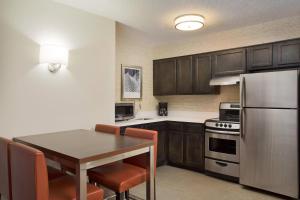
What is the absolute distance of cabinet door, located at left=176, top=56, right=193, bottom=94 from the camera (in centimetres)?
418

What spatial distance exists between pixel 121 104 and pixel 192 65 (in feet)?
5.01

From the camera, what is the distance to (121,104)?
4.04 m

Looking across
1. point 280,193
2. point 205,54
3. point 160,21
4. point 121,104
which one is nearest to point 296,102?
point 280,193

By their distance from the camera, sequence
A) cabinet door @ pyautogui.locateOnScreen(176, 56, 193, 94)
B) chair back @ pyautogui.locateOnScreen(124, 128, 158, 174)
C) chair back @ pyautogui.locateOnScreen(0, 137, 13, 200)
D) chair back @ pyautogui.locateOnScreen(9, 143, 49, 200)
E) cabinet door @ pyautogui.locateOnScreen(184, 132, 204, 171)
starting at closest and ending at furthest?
chair back @ pyautogui.locateOnScreen(9, 143, 49, 200) → chair back @ pyautogui.locateOnScreen(0, 137, 13, 200) → chair back @ pyautogui.locateOnScreen(124, 128, 158, 174) → cabinet door @ pyautogui.locateOnScreen(184, 132, 204, 171) → cabinet door @ pyautogui.locateOnScreen(176, 56, 193, 94)

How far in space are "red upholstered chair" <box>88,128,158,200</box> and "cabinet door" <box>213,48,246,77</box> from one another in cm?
208

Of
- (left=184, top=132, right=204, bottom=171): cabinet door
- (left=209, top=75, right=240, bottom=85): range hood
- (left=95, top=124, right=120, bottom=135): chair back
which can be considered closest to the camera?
(left=95, top=124, right=120, bottom=135): chair back

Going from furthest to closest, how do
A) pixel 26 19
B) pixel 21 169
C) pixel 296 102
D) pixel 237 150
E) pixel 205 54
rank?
pixel 205 54 → pixel 237 150 → pixel 296 102 → pixel 26 19 → pixel 21 169

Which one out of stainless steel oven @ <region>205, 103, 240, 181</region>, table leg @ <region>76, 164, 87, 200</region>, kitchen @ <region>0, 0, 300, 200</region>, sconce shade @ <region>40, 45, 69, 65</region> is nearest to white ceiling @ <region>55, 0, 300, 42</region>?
kitchen @ <region>0, 0, 300, 200</region>

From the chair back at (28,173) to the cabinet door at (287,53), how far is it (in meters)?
3.22

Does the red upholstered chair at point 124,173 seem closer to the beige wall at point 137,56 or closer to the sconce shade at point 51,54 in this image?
the sconce shade at point 51,54

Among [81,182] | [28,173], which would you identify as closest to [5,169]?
[28,173]

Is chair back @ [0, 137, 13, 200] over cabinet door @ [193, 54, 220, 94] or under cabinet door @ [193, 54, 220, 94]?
under

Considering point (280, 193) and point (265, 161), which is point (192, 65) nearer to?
point (265, 161)

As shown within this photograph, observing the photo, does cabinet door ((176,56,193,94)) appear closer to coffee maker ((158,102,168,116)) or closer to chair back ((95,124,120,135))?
coffee maker ((158,102,168,116))
